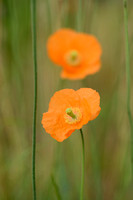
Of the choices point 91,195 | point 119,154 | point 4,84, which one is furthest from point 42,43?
point 91,195

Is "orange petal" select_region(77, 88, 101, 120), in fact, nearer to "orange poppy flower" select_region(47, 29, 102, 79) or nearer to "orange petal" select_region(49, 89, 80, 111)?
"orange petal" select_region(49, 89, 80, 111)

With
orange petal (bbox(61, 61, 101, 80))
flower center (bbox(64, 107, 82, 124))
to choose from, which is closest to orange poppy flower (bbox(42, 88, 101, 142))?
flower center (bbox(64, 107, 82, 124))

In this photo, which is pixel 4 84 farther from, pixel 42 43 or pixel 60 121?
pixel 60 121

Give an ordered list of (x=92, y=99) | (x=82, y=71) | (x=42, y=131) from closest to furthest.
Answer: (x=92, y=99), (x=82, y=71), (x=42, y=131)

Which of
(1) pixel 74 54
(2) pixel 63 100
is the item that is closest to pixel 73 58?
(1) pixel 74 54

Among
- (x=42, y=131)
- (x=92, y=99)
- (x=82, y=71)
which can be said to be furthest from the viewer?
(x=42, y=131)

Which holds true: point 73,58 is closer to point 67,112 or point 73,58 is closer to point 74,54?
point 74,54

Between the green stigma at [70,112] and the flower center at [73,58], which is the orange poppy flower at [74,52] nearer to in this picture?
the flower center at [73,58]
